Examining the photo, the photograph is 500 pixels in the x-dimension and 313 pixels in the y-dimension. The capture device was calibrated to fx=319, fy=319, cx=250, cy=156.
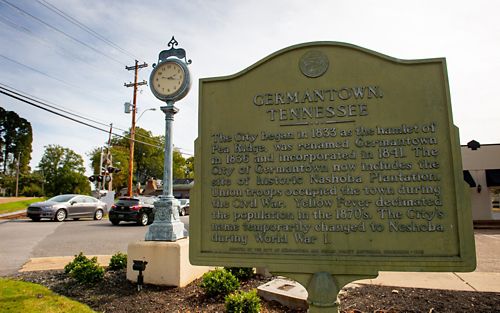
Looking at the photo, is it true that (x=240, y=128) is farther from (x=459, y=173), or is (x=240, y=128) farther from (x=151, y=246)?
(x=151, y=246)

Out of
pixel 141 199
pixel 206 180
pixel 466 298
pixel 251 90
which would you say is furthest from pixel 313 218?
pixel 141 199

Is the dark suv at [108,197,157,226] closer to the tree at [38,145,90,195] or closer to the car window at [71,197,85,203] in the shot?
the car window at [71,197,85,203]

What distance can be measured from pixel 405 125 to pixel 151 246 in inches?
167

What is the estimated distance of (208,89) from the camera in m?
3.26

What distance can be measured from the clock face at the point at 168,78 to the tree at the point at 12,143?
71.3 meters

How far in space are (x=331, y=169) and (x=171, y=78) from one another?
4.19m

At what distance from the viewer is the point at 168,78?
6062 millimetres

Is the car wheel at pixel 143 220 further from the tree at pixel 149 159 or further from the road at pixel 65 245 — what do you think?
the tree at pixel 149 159

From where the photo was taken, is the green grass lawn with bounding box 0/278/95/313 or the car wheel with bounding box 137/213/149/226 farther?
the car wheel with bounding box 137/213/149/226

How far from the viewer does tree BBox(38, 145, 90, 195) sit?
160 ft

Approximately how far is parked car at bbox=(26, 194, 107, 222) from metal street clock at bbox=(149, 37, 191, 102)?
15.1 meters

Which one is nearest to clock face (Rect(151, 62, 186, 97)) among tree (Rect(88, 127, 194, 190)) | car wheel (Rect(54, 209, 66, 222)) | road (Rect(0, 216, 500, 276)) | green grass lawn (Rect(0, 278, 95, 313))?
green grass lawn (Rect(0, 278, 95, 313))

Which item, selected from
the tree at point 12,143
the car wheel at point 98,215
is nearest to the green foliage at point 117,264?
the car wheel at point 98,215

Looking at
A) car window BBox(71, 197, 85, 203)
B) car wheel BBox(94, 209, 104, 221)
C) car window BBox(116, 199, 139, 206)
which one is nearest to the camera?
car window BBox(116, 199, 139, 206)
